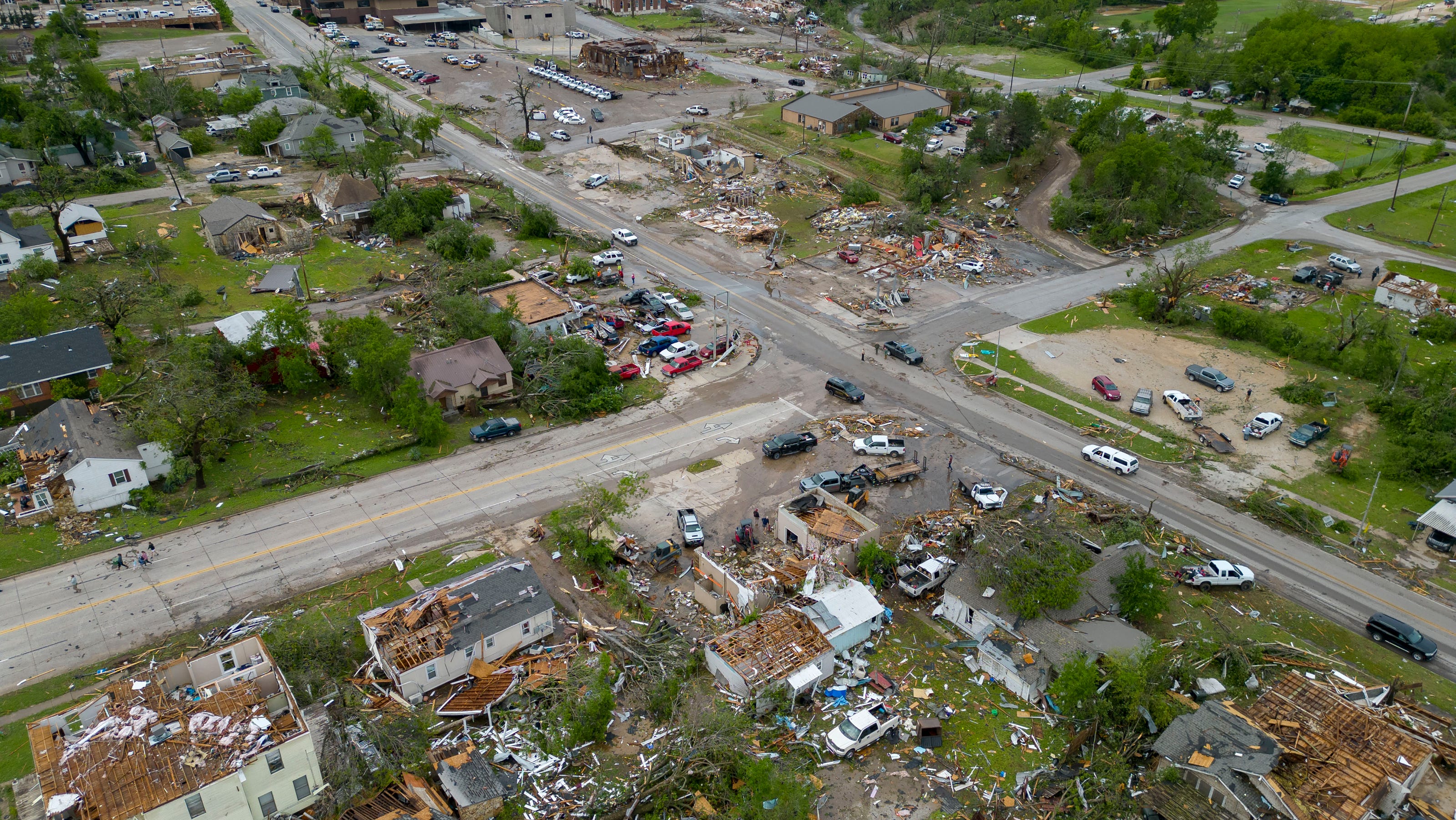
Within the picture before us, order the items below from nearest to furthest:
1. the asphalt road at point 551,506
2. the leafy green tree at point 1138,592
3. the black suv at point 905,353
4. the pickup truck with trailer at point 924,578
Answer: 1. the leafy green tree at point 1138,592
2. the asphalt road at point 551,506
3. the pickup truck with trailer at point 924,578
4. the black suv at point 905,353

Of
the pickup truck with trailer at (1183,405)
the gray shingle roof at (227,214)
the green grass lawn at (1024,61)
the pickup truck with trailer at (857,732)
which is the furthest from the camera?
the green grass lawn at (1024,61)

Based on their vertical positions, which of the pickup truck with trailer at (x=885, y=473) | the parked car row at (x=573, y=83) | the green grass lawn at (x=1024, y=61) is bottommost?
the pickup truck with trailer at (x=885, y=473)

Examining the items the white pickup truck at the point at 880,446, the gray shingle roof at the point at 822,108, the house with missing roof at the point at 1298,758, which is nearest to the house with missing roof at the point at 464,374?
the white pickup truck at the point at 880,446

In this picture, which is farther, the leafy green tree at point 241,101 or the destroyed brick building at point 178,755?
the leafy green tree at point 241,101

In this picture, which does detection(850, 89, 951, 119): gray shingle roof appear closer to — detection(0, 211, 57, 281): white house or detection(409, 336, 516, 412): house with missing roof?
detection(409, 336, 516, 412): house with missing roof

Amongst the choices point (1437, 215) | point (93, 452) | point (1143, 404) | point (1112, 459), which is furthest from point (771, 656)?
point (1437, 215)

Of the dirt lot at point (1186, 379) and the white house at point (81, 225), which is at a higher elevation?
the white house at point (81, 225)

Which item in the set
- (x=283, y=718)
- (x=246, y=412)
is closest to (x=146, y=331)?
(x=246, y=412)

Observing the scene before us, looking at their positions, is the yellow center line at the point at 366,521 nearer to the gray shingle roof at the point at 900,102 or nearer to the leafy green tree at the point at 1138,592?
the leafy green tree at the point at 1138,592

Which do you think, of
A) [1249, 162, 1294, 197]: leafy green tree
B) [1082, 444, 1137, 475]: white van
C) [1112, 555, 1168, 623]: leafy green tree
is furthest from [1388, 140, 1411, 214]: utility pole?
[1112, 555, 1168, 623]: leafy green tree
